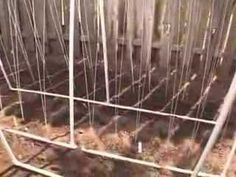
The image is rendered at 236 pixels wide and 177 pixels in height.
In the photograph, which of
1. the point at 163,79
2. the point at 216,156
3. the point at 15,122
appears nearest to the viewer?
the point at 216,156

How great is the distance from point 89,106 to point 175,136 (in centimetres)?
70

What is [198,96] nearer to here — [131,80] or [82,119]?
[131,80]

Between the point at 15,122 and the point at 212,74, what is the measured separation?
61.4 inches

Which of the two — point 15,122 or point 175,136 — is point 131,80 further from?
point 15,122

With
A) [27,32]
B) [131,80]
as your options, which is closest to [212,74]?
[131,80]

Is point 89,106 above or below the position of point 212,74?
below

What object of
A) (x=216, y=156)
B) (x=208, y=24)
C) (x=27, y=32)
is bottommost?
(x=216, y=156)

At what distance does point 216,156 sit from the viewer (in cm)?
224

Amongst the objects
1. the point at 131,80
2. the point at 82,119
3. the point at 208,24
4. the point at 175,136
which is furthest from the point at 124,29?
the point at 175,136

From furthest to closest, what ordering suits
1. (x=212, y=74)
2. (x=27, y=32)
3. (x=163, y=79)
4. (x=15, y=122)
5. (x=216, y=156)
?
(x=27, y=32) < (x=163, y=79) < (x=212, y=74) < (x=15, y=122) < (x=216, y=156)

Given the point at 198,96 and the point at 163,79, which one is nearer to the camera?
the point at 198,96

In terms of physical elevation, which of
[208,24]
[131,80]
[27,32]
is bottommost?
[131,80]

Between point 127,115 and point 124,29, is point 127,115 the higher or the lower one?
the lower one

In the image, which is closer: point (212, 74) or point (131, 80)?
point (212, 74)
